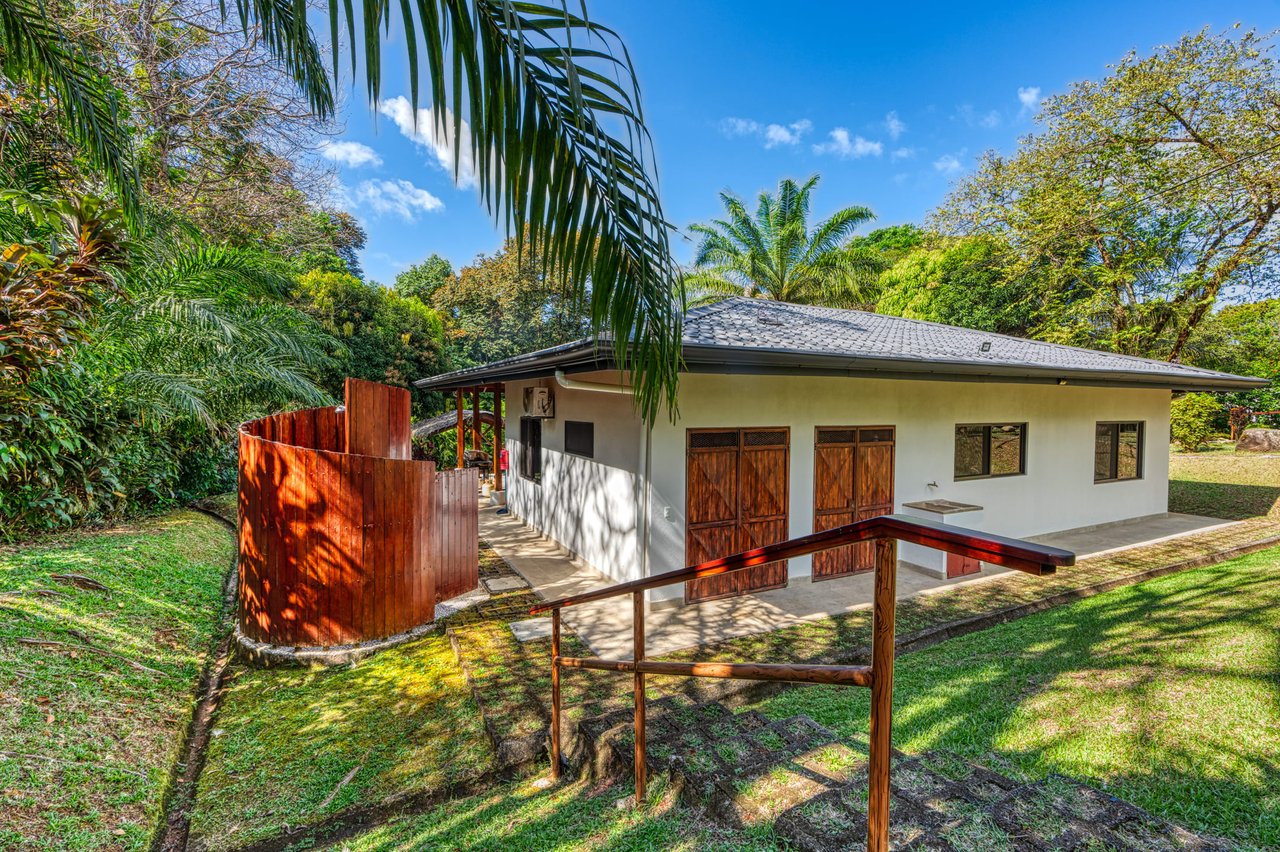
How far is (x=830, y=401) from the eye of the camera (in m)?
6.77

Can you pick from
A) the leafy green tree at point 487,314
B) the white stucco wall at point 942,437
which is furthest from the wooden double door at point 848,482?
the leafy green tree at point 487,314

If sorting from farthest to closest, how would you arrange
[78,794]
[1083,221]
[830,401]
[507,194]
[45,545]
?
[1083,221]
[830,401]
[45,545]
[78,794]
[507,194]

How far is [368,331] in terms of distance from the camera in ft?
60.6

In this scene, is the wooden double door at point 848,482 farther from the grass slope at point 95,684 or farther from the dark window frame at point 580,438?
the grass slope at point 95,684

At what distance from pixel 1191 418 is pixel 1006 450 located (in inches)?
641

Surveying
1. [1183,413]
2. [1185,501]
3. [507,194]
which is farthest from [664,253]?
[1183,413]

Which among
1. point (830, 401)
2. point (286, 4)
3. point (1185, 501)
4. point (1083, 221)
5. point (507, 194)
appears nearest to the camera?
point (507, 194)

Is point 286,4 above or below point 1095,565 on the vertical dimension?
above

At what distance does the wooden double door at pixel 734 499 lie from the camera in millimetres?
6082

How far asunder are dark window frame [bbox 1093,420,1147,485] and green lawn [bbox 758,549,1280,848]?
462 centimetres

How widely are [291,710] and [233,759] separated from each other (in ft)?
1.84

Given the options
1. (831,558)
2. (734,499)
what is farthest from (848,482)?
(734,499)

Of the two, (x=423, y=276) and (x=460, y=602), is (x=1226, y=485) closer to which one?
(x=460, y=602)

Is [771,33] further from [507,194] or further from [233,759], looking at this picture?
[233,759]
